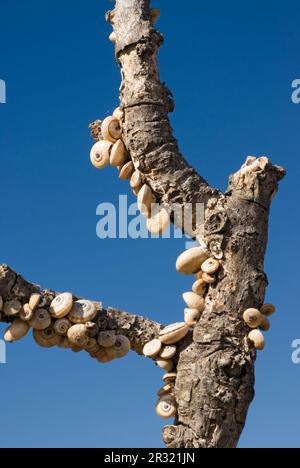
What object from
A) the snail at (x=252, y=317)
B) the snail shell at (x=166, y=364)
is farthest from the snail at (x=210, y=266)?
the snail shell at (x=166, y=364)

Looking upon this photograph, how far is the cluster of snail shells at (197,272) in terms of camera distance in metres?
6.39

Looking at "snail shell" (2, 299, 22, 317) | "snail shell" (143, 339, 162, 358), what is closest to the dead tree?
"snail shell" (2, 299, 22, 317)

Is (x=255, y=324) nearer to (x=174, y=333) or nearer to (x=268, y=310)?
(x=268, y=310)

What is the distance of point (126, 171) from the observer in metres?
6.83

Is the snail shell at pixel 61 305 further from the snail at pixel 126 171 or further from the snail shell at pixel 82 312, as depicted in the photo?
the snail at pixel 126 171

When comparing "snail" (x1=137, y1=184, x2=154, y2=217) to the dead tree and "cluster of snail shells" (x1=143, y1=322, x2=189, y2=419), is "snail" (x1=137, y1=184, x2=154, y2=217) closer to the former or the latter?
the dead tree

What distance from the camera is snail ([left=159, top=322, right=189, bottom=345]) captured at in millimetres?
6719

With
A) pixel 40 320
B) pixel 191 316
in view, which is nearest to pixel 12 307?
pixel 40 320

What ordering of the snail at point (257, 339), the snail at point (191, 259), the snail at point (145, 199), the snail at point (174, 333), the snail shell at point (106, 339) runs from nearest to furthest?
1. the snail at point (257, 339)
2. the snail at point (191, 259)
3. the snail at point (145, 199)
4. the snail at point (174, 333)
5. the snail shell at point (106, 339)

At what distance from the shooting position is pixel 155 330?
705 cm

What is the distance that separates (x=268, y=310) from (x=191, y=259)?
626 millimetres

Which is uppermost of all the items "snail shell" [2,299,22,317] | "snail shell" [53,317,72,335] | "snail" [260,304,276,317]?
"snail shell" [2,299,22,317]
